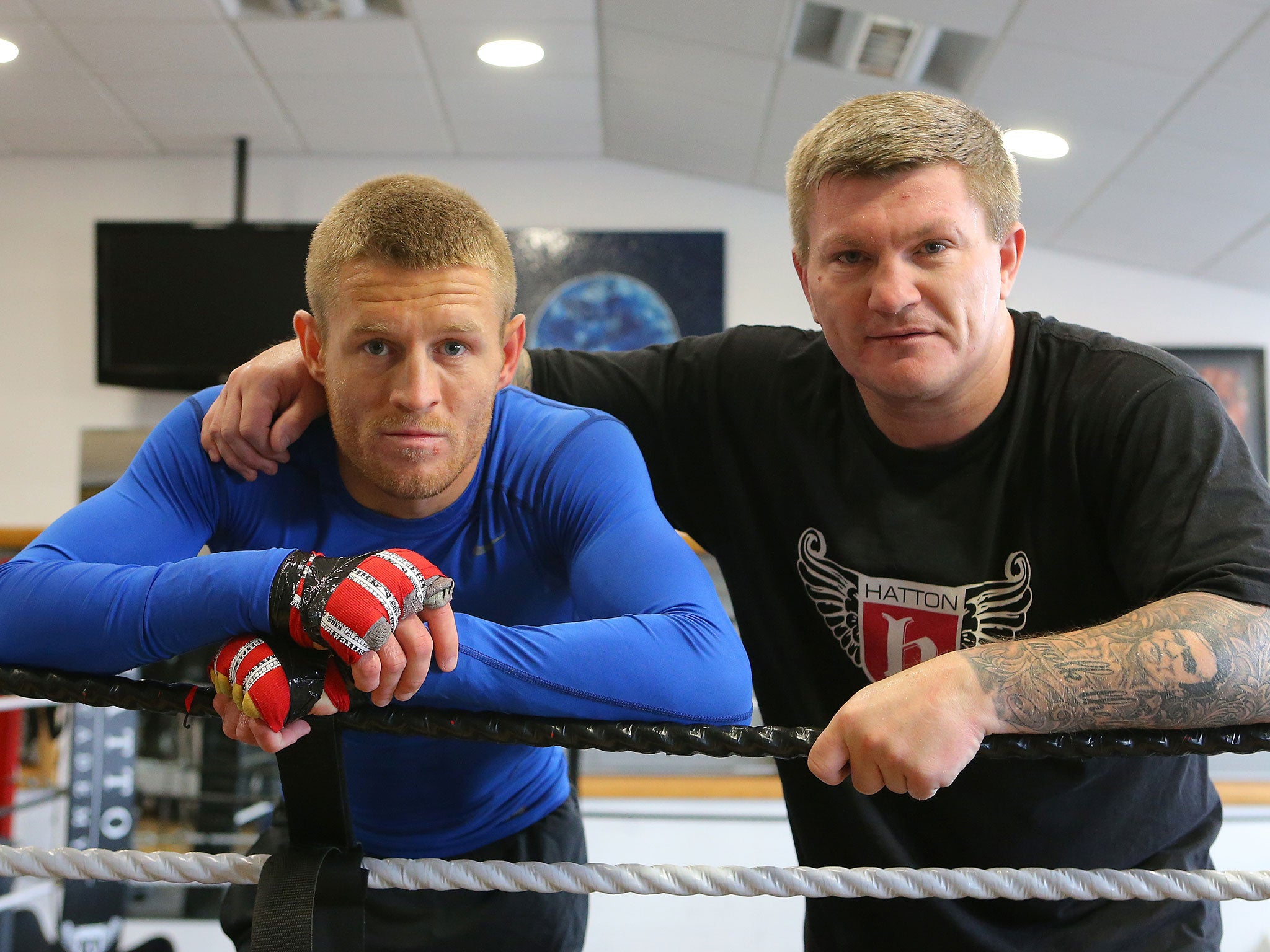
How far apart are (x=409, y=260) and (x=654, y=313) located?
3.45 m

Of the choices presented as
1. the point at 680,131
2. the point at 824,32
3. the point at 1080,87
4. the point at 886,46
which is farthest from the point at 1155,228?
the point at 680,131

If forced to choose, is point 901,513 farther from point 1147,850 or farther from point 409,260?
point 409,260

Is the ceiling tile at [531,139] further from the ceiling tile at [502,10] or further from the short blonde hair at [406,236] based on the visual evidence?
the short blonde hair at [406,236]

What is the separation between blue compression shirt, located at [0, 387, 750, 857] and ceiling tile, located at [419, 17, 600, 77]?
2.63m

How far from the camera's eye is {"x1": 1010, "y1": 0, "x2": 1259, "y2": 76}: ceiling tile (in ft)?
8.58

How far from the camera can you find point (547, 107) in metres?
4.17

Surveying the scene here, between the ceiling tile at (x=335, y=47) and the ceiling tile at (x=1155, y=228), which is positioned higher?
the ceiling tile at (x=335, y=47)

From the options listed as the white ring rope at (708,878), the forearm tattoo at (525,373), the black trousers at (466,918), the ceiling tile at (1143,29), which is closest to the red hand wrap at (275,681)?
the white ring rope at (708,878)

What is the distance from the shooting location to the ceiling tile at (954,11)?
9.23 ft

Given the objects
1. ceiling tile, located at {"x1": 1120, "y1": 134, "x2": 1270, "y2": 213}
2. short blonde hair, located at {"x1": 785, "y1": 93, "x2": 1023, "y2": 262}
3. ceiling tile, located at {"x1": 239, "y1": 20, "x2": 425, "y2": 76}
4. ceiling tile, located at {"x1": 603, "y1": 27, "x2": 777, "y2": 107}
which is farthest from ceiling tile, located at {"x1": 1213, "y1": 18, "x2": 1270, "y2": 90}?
ceiling tile, located at {"x1": 239, "y1": 20, "x2": 425, "y2": 76}

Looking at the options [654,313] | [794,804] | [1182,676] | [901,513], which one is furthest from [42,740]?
[1182,676]

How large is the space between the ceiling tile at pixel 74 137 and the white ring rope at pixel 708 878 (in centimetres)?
422

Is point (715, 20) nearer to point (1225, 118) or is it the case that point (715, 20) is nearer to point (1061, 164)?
point (1061, 164)

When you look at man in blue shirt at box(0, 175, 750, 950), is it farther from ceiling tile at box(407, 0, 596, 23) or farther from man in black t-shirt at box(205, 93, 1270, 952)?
ceiling tile at box(407, 0, 596, 23)
